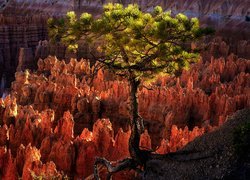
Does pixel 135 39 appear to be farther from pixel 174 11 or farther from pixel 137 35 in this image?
pixel 174 11

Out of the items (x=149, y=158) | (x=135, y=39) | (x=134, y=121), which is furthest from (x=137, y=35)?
(x=149, y=158)

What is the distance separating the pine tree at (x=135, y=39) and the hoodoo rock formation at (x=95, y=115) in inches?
47.8

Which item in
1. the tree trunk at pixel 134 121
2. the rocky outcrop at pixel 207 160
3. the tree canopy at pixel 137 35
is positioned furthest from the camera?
the tree trunk at pixel 134 121

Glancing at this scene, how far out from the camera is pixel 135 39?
1373 cm

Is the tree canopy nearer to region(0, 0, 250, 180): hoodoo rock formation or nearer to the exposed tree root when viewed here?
the exposed tree root

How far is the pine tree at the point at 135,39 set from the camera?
13.5 m

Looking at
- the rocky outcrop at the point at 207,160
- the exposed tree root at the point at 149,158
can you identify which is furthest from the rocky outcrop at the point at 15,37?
the rocky outcrop at the point at 207,160

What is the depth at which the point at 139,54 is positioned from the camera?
46.9 feet

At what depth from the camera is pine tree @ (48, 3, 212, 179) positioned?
13.5 meters

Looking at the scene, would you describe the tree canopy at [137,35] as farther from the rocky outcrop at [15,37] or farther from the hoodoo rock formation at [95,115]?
the rocky outcrop at [15,37]

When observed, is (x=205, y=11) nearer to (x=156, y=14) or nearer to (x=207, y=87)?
(x=207, y=87)

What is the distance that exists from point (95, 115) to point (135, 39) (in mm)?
15573

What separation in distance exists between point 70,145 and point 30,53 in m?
33.0

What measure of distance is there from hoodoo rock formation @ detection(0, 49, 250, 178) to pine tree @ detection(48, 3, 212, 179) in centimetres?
121
